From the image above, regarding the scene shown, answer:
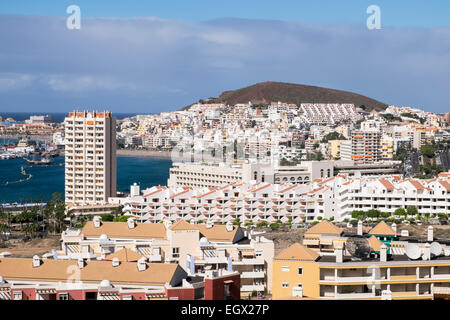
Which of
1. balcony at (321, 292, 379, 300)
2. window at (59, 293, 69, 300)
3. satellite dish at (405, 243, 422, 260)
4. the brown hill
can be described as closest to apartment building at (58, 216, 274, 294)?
balcony at (321, 292, 379, 300)

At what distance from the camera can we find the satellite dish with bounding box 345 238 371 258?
4.50 meters

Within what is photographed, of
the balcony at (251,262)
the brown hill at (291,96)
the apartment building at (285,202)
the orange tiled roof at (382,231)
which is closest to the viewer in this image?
the balcony at (251,262)

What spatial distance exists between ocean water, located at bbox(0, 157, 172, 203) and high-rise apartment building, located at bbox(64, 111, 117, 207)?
5.27 ft

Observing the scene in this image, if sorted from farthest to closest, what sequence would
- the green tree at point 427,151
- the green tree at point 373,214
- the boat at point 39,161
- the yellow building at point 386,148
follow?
the boat at point 39,161 → the green tree at point 427,151 → the yellow building at point 386,148 → the green tree at point 373,214

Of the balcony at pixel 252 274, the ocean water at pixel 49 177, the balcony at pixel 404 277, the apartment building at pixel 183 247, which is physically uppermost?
the balcony at pixel 404 277

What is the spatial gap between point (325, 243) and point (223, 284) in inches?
71.9

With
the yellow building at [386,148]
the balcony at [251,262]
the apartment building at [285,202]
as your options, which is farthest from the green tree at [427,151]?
the balcony at [251,262]

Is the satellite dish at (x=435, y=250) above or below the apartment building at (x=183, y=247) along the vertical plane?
above

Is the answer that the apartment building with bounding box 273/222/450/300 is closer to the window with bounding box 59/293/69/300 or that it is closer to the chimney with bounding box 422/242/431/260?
the chimney with bounding box 422/242/431/260

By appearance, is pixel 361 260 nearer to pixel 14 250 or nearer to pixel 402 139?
pixel 14 250

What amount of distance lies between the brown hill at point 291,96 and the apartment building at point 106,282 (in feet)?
134

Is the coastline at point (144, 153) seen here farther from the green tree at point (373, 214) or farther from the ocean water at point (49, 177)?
the green tree at point (373, 214)

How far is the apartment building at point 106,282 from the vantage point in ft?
12.1
